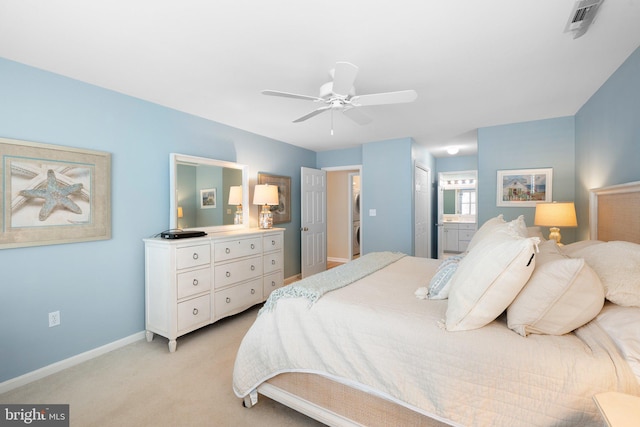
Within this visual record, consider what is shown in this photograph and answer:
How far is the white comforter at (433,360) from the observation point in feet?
3.38

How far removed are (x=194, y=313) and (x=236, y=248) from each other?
77 centimetres

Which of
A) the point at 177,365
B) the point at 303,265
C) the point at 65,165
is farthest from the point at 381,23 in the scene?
the point at 303,265

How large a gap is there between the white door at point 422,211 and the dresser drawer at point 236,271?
8.37 ft

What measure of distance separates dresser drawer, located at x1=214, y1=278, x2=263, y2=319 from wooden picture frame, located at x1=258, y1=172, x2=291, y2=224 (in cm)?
125

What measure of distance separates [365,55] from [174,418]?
2669mm

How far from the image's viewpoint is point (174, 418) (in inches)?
68.2

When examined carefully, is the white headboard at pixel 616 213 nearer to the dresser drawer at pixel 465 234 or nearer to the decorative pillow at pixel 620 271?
the decorative pillow at pixel 620 271

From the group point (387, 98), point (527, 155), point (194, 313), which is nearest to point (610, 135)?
point (527, 155)

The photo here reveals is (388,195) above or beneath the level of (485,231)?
above

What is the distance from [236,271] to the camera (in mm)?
3135

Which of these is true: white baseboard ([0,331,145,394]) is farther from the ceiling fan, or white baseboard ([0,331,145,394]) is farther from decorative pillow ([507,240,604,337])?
decorative pillow ([507,240,604,337])

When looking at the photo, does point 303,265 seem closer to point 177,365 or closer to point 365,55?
point 177,365

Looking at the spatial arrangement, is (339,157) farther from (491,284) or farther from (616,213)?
(491,284)

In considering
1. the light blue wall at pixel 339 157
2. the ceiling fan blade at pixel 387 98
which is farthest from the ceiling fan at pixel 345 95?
the light blue wall at pixel 339 157
